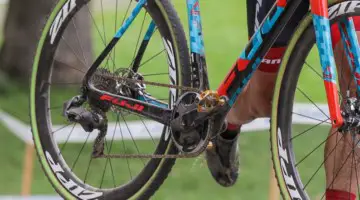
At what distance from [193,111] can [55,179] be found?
109 cm

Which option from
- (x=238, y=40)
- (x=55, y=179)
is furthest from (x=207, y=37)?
(x=55, y=179)

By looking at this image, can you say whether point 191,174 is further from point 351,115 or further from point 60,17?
point 351,115

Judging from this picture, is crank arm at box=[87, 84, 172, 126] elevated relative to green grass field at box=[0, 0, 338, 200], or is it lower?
elevated

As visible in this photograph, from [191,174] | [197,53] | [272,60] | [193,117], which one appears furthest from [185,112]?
[191,174]

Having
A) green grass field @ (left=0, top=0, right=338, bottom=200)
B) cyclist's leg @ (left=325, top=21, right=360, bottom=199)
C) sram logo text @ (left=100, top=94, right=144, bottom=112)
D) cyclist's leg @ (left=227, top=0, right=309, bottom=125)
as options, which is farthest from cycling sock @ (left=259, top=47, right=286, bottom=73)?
green grass field @ (left=0, top=0, right=338, bottom=200)

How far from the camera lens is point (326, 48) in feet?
14.2

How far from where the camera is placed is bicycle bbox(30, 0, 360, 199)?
444 cm

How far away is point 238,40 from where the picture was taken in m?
16.4

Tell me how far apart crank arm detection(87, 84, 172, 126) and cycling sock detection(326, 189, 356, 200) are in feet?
2.77

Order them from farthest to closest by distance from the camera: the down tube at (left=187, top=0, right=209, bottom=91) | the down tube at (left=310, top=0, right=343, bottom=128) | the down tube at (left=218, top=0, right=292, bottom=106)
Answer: the down tube at (left=187, top=0, right=209, bottom=91), the down tube at (left=218, top=0, right=292, bottom=106), the down tube at (left=310, top=0, right=343, bottom=128)

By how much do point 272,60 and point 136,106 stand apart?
0.73m

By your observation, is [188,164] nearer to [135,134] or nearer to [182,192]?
[182,192]

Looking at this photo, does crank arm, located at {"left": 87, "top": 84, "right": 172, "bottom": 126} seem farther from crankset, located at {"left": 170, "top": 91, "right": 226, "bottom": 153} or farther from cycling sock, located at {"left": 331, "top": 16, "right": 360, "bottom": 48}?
cycling sock, located at {"left": 331, "top": 16, "right": 360, "bottom": 48}

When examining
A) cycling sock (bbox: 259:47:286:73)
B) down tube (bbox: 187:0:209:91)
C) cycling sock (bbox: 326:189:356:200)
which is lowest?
cycling sock (bbox: 326:189:356:200)
